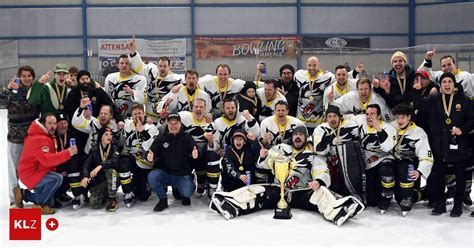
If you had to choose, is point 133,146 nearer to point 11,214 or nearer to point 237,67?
point 11,214

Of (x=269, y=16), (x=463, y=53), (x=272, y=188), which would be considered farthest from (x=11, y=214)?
(x=269, y=16)

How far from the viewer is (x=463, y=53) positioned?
51.9 feet

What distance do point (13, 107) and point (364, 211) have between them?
4.03 metres

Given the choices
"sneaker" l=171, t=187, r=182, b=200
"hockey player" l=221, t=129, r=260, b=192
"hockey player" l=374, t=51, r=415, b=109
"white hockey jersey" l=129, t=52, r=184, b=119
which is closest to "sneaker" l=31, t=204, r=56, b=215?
"sneaker" l=171, t=187, r=182, b=200

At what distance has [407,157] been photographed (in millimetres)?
5723

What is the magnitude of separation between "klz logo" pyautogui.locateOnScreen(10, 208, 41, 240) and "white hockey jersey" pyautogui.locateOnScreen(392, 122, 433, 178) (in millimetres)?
3775

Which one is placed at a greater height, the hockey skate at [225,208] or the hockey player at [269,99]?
the hockey player at [269,99]

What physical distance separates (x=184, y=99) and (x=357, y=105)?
83.5 inches

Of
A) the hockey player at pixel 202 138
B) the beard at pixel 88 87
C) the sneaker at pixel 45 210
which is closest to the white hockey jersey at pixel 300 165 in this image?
the hockey player at pixel 202 138

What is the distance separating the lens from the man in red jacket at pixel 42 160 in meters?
5.58

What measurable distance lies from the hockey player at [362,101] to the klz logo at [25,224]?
11.9ft

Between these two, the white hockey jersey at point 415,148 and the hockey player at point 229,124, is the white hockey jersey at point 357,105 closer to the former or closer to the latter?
the white hockey jersey at point 415,148

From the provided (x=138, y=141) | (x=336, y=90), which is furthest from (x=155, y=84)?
(x=336, y=90)

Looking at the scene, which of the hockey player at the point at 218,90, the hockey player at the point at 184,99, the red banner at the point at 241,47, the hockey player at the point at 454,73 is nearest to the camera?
the hockey player at the point at 454,73
